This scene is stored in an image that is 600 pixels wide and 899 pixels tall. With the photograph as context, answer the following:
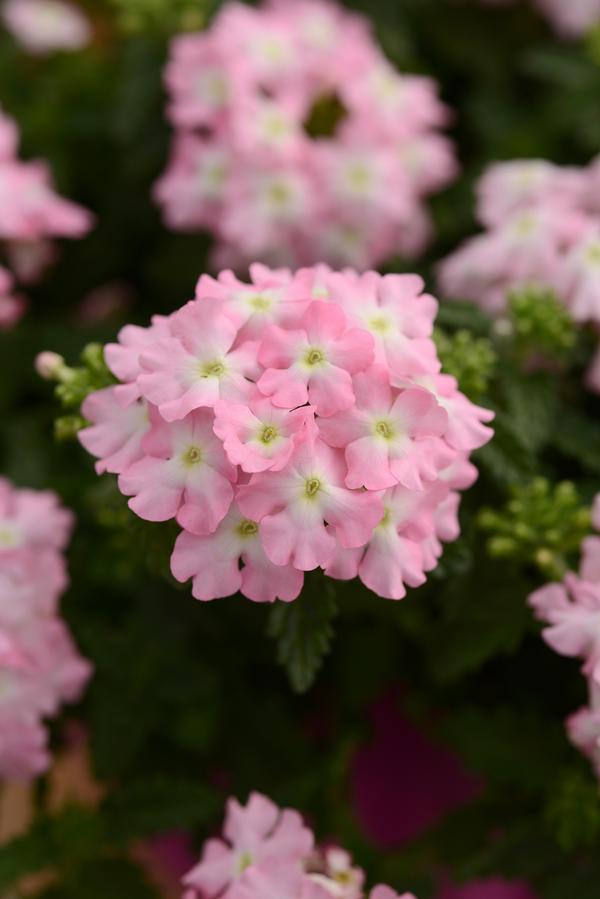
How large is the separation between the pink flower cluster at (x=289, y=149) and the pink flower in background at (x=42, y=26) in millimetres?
508

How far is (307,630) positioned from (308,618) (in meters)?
0.01

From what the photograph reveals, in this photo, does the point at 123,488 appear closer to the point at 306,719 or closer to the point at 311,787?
the point at 311,787

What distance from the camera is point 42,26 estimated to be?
1.95 metres

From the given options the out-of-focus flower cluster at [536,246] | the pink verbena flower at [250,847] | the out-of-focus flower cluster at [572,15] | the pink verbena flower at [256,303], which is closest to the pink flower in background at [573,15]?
the out-of-focus flower cluster at [572,15]

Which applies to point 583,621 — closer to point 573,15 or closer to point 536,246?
point 536,246

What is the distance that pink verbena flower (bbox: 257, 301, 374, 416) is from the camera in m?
0.83

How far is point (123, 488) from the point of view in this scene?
83 centimetres

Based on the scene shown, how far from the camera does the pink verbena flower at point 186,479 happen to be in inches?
32.4

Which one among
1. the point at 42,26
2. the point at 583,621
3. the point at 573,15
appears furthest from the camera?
the point at 42,26

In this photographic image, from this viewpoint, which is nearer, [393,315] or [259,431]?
[259,431]

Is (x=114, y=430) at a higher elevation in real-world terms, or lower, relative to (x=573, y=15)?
lower

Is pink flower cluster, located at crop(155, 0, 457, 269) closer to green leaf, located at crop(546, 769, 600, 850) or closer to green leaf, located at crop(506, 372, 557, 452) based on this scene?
green leaf, located at crop(506, 372, 557, 452)

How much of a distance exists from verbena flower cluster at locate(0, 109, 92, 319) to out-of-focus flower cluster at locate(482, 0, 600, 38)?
36.8 inches

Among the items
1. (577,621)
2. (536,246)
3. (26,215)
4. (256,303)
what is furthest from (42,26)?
(577,621)
